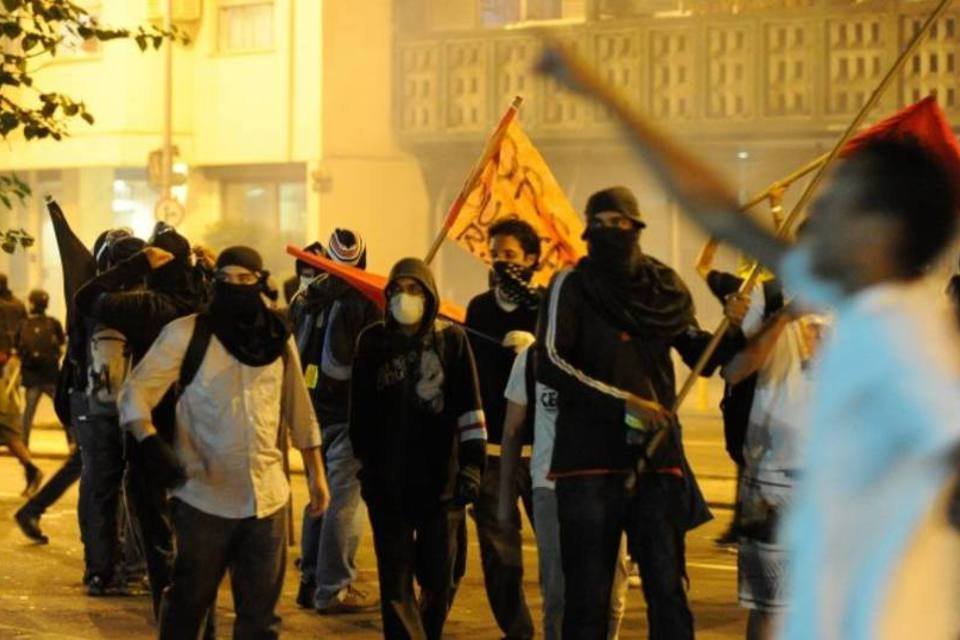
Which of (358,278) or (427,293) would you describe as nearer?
(427,293)

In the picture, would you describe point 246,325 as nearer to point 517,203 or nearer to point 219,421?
point 219,421

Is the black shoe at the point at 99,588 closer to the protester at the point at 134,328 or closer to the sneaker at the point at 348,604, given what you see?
the protester at the point at 134,328

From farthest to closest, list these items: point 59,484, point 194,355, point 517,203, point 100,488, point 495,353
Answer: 1. point 59,484
2. point 100,488
3. point 517,203
4. point 495,353
5. point 194,355

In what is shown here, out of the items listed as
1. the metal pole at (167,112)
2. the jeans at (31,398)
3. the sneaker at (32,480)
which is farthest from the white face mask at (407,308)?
the metal pole at (167,112)

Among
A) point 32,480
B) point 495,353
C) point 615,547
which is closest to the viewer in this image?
point 615,547

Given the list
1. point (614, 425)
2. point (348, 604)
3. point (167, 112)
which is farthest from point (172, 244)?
point (167, 112)

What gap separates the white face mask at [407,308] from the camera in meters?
8.33

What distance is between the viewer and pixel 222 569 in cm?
742

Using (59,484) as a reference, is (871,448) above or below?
above

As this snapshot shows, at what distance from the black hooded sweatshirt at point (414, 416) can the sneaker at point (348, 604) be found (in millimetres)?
2051

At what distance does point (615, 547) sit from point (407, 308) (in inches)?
61.3

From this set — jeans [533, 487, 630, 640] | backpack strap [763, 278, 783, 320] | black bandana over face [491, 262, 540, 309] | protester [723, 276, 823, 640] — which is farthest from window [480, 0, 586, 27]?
protester [723, 276, 823, 640]

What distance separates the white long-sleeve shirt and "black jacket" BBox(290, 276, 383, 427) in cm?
Result: 269

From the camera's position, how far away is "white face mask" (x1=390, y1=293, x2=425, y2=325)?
8328 mm
